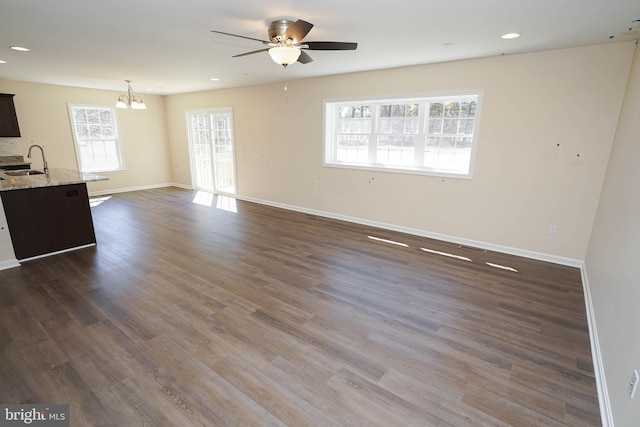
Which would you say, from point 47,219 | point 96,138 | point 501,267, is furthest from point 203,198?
point 501,267

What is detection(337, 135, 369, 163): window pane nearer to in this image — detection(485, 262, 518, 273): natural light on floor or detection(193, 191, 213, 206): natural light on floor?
detection(485, 262, 518, 273): natural light on floor

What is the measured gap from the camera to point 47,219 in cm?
393

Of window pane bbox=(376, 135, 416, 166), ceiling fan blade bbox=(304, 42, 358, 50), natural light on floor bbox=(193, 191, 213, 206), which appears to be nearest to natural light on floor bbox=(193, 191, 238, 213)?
natural light on floor bbox=(193, 191, 213, 206)

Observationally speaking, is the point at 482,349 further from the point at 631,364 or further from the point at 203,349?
the point at 203,349

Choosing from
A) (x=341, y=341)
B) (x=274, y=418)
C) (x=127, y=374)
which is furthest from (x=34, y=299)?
(x=341, y=341)

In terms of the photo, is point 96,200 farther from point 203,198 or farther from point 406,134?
point 406,134

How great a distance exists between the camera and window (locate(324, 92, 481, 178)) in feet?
14.4

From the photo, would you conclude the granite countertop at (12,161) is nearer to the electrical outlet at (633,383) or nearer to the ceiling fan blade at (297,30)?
the ceiling fan blade at (297,30)

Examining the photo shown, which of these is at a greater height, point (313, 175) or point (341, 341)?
point (313, 175)

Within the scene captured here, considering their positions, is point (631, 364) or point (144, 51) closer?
point (631, 364)

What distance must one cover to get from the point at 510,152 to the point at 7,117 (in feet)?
28.6

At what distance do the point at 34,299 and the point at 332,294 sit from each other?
113 inches

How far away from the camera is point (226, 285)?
323 cm

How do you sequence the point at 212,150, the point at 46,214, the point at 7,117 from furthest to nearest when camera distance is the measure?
the point at 212,150, the point at 7,117, the point at 46,214
